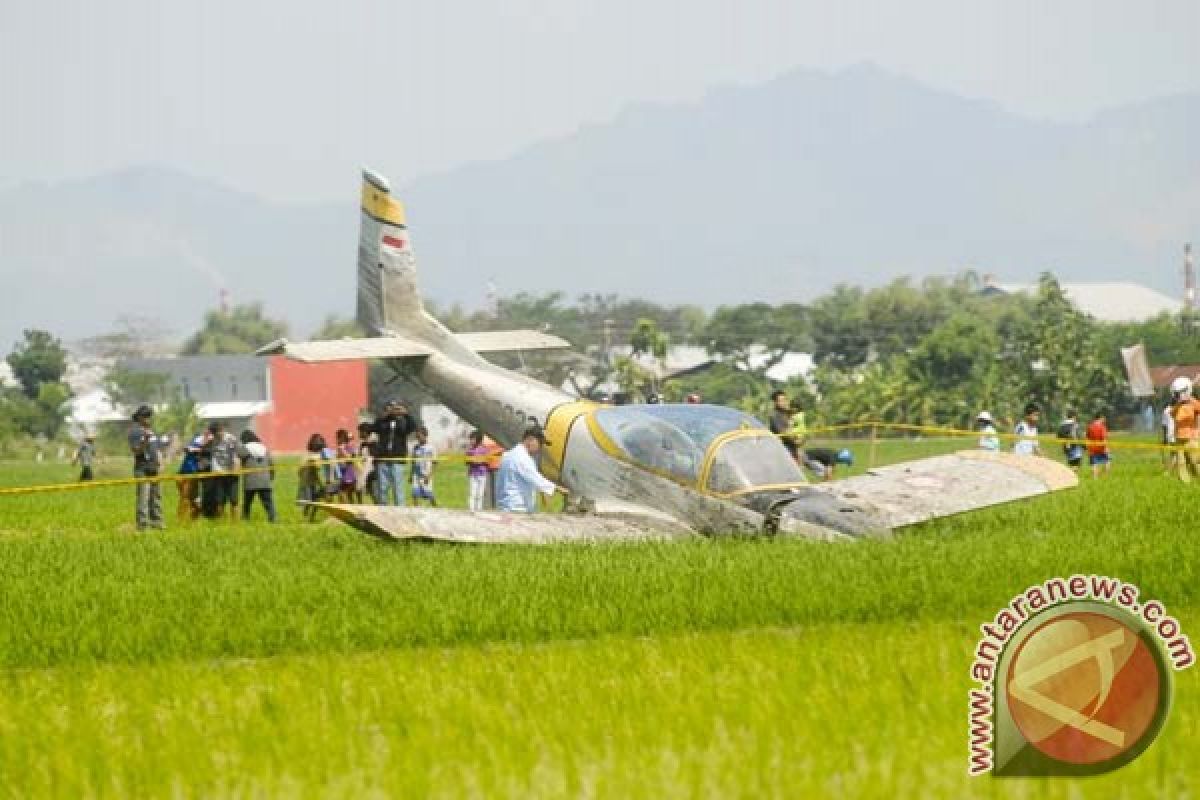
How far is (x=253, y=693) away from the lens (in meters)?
13.5

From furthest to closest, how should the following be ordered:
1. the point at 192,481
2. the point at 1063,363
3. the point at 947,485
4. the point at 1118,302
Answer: the point at 1118,302 < the point at 1063,363 < the point at 192,481 < the point at 947,485

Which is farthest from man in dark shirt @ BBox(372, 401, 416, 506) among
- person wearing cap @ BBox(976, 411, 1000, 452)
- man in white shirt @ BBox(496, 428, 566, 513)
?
person wearing cap @ BBox(976, 411, 1000, 452)

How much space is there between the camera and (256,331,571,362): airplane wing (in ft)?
101

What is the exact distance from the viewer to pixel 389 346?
33.0 metres

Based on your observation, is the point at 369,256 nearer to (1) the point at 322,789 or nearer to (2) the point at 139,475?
(2) the point at 139,475

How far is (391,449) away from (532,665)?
19.5 metres

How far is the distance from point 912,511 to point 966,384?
9312cm

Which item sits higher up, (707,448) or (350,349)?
(350,349)

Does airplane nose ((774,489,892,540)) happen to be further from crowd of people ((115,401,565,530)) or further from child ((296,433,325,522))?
child ((296,433,325,522))

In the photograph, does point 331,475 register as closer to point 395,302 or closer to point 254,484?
point 254,484

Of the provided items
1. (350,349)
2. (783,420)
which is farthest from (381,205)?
(783,420)

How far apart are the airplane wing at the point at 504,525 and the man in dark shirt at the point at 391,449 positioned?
352 inches

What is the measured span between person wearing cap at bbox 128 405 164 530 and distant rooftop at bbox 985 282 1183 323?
14922 cm

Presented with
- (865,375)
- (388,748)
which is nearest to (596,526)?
(388,748)
